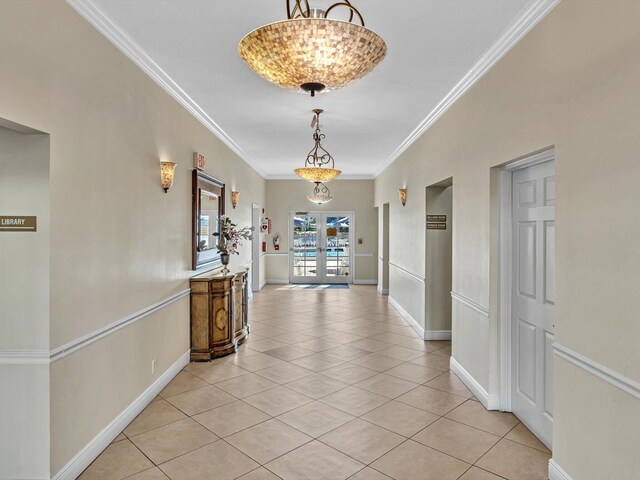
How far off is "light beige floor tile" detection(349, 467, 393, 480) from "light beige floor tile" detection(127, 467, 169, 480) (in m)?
1.21

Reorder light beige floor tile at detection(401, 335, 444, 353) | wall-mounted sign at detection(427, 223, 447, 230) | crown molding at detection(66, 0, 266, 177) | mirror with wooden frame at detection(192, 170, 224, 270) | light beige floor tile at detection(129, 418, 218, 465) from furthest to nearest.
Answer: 1. wall-mounted sign at detection(427, 223, 447, 230)
2. light beige floor tile at detection(401, 335, 444, 353)
3. mirror with wooden frame at detection(192, 170, 224, 270)
4. light beige floor tile at detection(129, 418, 218, 465)
5. crown molding at detection(66, 0, 266, 177)

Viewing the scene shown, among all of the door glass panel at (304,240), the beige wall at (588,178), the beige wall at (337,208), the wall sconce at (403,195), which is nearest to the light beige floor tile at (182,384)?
the beige wall at (588,178)

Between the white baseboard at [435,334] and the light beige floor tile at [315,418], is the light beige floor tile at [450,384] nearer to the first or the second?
the light beige floor tile at [315,418]

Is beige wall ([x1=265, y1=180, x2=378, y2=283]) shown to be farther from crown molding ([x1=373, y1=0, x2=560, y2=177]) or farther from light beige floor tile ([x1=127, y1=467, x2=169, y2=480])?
light beige floor tile ([x1=127, y1=467, x2=169, y2=480])

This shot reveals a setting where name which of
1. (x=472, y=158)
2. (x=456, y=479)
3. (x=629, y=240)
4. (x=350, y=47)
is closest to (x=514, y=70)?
(x=472, y=158)

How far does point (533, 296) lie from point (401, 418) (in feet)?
4.83

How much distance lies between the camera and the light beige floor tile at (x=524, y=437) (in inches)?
118

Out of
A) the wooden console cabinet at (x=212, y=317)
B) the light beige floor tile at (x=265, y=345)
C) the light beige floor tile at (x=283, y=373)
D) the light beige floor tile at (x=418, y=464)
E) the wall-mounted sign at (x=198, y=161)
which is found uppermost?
the wall-mounted sign at (x=198, y=161)

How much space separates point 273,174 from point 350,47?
392 inches

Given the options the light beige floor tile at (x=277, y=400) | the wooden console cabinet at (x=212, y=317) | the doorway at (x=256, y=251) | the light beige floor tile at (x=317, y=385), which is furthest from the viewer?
the doorway at (x=256, y=251)

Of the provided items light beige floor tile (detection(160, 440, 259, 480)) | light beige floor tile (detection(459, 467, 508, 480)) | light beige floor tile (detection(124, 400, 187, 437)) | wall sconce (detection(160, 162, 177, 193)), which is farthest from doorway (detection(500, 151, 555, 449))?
wall sconce (detection(160, 162, 177, 193))

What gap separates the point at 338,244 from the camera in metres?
11.8

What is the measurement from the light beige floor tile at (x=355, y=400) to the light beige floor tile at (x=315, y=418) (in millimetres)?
86

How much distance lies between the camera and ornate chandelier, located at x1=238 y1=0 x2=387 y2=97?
148cm
